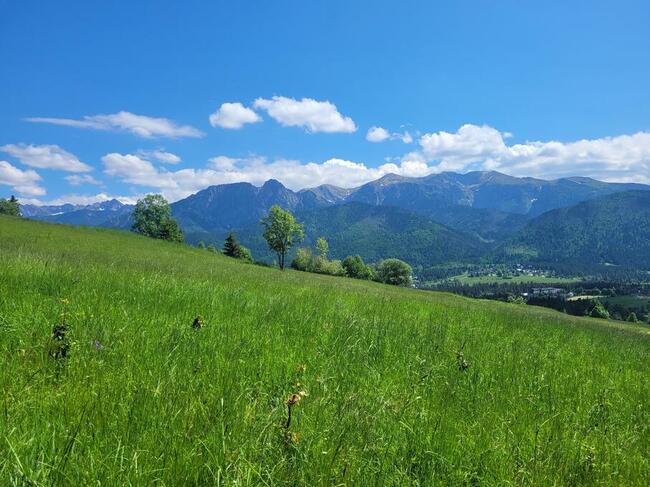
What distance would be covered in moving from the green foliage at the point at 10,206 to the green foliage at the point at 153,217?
5582cm

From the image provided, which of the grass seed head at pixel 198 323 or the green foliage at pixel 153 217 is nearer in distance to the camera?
the grass seed head at pixel 198 323

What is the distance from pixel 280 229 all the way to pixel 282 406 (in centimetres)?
7621

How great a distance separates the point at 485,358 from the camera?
634 cm

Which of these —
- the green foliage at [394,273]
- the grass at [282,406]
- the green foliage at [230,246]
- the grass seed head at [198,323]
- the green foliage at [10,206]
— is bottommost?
the green foliage at [394,273]

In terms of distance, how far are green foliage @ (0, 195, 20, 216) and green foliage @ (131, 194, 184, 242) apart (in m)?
55.8

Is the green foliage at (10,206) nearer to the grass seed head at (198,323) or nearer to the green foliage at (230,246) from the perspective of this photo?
Result: the green foliage at (230,246)

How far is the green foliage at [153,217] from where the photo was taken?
4065 inches

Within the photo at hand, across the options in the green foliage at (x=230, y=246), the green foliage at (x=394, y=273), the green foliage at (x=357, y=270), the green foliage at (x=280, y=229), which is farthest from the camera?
the green foliage at (x=357, y=270)

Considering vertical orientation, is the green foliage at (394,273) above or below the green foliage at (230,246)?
below

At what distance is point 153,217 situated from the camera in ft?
344

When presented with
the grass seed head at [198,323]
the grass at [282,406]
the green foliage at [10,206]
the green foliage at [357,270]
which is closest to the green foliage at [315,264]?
the green foliage at [357,270]

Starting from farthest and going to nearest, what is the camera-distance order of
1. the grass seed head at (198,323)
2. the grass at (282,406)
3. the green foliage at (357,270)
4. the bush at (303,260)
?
the green foliage at (357,270), the bush at (303,260), the grass seed head at (198,323), the grass at (282,406)

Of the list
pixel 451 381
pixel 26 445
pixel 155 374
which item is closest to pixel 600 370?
pixel 451 381

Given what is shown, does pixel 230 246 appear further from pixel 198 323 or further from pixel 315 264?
pixel 198 323
